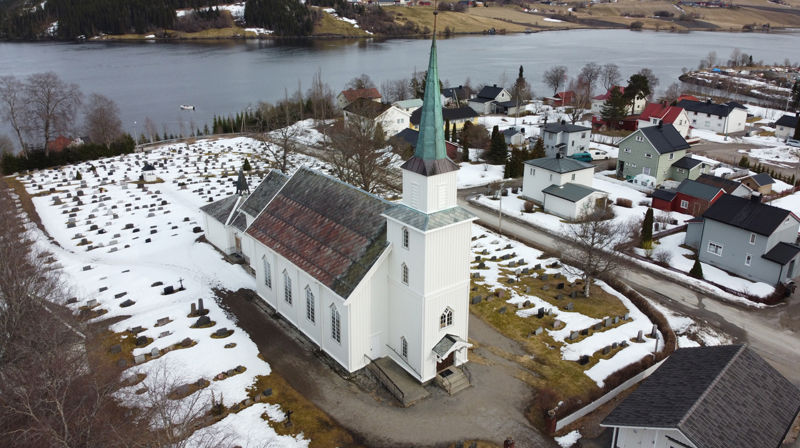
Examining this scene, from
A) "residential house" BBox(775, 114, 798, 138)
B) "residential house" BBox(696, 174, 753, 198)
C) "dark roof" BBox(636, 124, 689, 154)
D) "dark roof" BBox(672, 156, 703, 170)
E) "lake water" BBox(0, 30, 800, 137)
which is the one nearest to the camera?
"residential house" BBox(696, 174, 753, 198)

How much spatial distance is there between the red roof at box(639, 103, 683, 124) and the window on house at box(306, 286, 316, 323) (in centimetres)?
5582

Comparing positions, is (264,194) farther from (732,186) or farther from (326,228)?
(732,186)

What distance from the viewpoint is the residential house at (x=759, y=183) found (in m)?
47.7

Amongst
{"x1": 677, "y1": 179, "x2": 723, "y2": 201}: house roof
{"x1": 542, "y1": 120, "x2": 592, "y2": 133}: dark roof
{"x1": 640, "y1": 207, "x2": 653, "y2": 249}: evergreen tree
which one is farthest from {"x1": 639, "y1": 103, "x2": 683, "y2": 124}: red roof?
{"x1": 640, "y1": 207, "x2": 653, "y2": 249}: evergreen tree

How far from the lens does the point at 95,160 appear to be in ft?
199

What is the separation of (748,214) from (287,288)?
2837 centimetres

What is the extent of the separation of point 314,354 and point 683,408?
15.0 meters

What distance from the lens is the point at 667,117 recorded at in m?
66.0

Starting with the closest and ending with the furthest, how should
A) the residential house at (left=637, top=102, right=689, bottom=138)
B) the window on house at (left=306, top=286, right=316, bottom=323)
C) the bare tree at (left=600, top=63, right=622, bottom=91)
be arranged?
1. the window on house at (left=306, top=286, right=316, bottom=323)
2. the residential house at (left=637, top=102, right=689, bottom=138)
3. the bare tree at (left=600, top=63, right=622, bottom=91)

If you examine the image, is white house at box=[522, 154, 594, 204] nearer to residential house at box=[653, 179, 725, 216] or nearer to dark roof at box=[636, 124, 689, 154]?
residential house at box=[653, 179, 725, 216]

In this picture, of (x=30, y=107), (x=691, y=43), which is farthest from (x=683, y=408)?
(x=691, y=43)

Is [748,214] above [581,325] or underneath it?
above

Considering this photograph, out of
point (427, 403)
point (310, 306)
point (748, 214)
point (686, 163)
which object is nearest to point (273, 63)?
point (686, 163)

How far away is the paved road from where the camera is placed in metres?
25.8
